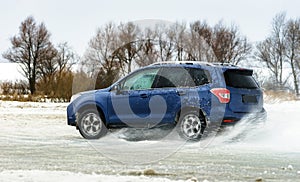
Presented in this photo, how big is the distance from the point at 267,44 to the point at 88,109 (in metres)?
46.3

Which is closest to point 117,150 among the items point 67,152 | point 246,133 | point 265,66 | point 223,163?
point 67,152

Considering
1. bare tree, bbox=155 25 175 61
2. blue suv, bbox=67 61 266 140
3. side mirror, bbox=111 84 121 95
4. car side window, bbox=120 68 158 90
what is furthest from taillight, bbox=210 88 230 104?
bare tree, bbox=155 25 175 61

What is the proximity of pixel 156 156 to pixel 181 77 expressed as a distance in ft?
8.72

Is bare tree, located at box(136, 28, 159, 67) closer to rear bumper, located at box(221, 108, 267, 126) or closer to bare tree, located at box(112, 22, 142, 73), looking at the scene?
bare tree, located at box(112, 22, 142, 73)

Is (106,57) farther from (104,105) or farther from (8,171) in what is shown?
(8,171)

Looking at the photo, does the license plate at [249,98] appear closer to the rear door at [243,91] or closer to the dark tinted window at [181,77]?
the rear door at [243,91]

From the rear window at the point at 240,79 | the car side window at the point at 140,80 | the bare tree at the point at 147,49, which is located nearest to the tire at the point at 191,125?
the rear window at the point at 240,79

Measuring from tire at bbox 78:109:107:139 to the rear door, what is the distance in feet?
10.2

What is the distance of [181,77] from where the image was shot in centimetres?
1052

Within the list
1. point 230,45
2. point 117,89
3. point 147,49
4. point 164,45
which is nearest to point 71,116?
point 117,89

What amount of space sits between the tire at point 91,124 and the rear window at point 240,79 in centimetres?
311

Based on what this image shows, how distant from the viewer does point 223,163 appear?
25.0ft

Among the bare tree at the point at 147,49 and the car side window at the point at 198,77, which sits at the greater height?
the bare tree at the point at 147,49

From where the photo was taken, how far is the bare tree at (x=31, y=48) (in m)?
57.2
